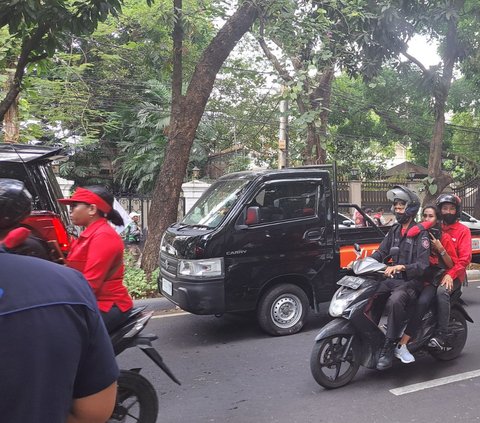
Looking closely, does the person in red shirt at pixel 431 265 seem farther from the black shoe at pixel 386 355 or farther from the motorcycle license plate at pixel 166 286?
the motorcycle license plate at pixel 166 286

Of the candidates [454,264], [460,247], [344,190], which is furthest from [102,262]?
[344,190]

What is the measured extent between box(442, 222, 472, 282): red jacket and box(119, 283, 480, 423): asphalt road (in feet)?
2.99

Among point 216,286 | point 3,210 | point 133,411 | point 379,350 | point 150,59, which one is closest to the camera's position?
point 3,210

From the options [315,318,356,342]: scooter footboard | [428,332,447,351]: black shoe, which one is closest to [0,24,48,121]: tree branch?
[315,318,356,342]: scooter footboard

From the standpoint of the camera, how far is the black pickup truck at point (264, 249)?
5137 millimetres

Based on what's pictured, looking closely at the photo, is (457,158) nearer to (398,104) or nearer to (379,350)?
(398,104)

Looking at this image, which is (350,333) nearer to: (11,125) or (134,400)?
(134,400)

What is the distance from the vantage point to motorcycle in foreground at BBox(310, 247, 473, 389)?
3846 millimetres

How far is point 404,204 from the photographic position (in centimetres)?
414

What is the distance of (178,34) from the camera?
8.62 metres

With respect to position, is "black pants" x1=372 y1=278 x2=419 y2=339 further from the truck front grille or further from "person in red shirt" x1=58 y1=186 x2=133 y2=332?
the truck front grille

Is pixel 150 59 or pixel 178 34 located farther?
pixel 150 59

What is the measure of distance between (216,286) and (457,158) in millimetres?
14490

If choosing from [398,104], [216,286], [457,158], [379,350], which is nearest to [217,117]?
[398,104]
